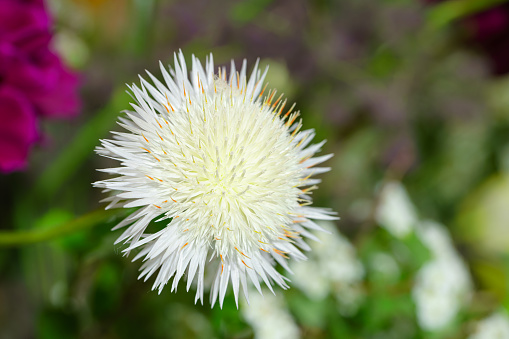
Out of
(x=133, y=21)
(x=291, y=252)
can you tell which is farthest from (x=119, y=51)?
(x=291, y=252)

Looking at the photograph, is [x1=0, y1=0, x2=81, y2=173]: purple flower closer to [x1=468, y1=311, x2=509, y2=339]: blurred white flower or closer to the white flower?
the white flower

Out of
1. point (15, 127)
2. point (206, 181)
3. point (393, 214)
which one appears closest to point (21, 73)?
point (15, 127)

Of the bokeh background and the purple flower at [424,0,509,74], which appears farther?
the purple flower at [424,0,509,74]

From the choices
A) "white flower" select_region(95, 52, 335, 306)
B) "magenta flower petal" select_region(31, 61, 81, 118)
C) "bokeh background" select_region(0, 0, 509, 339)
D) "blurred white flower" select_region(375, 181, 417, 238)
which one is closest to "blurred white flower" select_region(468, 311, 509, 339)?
"bokeh background" select_region(0, 0, 509, 339)

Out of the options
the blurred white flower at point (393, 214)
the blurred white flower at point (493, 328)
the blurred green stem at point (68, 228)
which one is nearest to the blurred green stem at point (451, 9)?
the blurred white flower at point (393, 214)

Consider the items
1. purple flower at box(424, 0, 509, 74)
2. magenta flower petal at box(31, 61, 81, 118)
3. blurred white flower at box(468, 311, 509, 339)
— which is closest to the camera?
magenta flower petal at box(31, 61, 81, 118)

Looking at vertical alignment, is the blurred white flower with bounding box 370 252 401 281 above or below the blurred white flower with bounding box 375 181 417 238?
below

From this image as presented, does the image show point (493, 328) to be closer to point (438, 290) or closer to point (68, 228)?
point (438, 290)

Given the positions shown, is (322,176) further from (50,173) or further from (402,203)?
(50,173)
